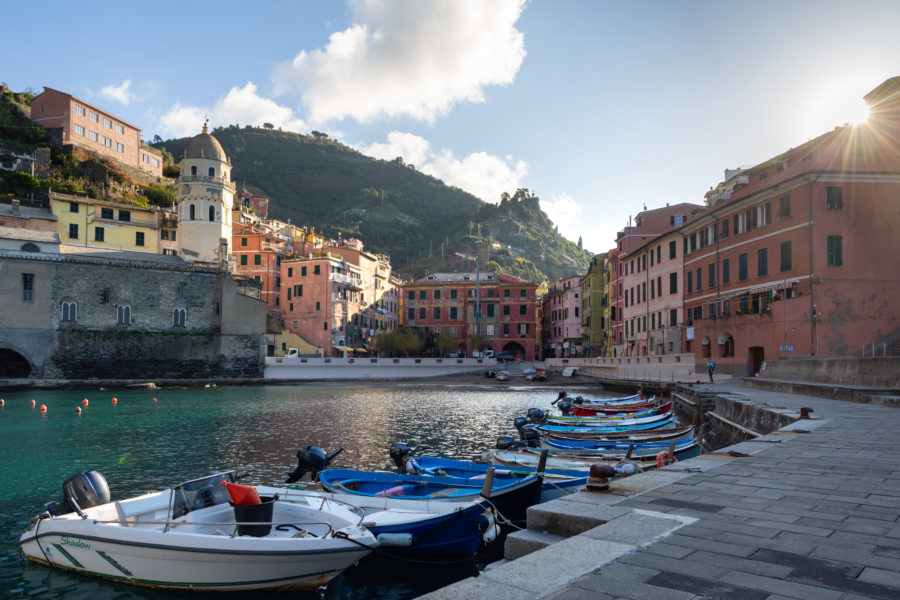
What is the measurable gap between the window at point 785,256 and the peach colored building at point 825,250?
6cm

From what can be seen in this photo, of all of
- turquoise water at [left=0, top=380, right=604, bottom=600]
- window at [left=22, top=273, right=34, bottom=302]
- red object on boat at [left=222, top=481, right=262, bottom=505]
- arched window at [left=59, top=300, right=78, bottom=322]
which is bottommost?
turquoise water at [left=0, top=380, right=604, bottom=600]

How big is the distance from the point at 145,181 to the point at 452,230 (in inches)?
3348

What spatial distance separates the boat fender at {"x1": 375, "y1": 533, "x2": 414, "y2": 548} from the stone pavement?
3.93 m

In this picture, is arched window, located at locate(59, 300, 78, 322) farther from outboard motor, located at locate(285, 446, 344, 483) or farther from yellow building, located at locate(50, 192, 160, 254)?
outboard motor, located at locate(285, 446, 344, 483)

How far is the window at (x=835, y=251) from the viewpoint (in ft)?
102

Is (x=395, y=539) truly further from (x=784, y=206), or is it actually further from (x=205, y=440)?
(x=784, y=206)

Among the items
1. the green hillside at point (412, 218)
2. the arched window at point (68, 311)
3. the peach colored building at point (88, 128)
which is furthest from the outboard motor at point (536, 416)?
the green hillside at point (412, 218)

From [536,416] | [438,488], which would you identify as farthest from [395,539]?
[536,416]

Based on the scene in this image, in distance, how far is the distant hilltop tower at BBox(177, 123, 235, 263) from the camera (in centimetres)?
6819

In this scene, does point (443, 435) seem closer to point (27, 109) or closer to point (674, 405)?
point (674, 405)

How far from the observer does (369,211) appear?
552 feet

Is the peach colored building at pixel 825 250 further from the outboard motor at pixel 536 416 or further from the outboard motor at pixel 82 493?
the outboard motor at pixel 82 493

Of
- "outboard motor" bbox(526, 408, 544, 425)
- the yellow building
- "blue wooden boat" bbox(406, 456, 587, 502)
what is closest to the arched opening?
the yellow building

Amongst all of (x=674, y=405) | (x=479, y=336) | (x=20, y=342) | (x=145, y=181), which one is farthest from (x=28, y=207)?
(x=674, y=405)
